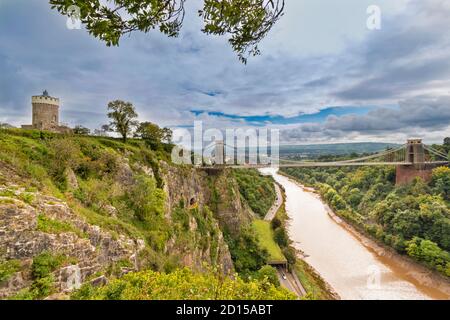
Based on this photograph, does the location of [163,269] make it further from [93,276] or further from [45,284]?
[45,284]

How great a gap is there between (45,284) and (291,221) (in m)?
33.4

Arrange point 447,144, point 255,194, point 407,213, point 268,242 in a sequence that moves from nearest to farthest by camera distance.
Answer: point 407,213 < point 268,242 < point 255,194 < point 447,144

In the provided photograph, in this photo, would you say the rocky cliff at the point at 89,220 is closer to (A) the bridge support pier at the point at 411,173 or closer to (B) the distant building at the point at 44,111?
(B) the distant building at the point at 44,111

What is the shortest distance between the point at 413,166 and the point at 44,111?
38826 millimetres

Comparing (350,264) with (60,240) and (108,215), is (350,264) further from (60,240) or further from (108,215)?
(60,240)

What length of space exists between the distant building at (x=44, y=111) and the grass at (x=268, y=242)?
17.5 meters

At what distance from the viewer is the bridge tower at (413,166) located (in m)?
30.0

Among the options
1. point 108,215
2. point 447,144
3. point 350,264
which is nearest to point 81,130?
point 108,215

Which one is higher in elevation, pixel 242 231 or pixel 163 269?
pixel 163 269

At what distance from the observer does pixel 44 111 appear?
43.5ft

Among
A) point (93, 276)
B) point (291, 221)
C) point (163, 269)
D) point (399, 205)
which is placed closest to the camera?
point (93, 276)

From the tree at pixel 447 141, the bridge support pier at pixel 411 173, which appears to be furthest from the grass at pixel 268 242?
the tree at pixel 447 141

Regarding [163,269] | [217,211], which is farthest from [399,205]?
[163,269]

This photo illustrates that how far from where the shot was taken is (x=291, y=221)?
34.2m
